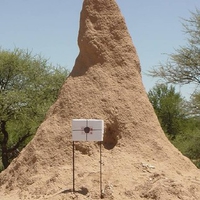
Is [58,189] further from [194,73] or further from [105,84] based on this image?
[194,73]

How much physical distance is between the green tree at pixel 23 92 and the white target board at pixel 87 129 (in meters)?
12.5

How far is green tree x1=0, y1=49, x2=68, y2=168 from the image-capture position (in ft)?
68.6

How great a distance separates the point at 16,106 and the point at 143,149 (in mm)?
13055

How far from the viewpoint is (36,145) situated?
9.08 metres

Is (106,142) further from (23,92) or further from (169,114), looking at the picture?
→ (169,114)

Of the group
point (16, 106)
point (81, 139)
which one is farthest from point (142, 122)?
point (16, 106)

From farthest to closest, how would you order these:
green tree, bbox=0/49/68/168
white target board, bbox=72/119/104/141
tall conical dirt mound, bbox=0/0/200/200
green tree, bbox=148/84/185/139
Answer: green tree, bbox=148/84/185/139
green tree, bbox=0/49/68/168
white target board, bbox=72/119/104/141
tall conical dirt mound, bbox=0/0/200/200

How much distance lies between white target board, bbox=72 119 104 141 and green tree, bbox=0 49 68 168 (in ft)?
40.9

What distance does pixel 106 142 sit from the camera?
9.16 metres

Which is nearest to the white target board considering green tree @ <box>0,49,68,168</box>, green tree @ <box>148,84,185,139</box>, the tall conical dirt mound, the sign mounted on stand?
the sign mounted on stand

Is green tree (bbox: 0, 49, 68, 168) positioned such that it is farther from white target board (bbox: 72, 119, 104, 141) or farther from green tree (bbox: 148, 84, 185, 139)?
white target board (bbox: 72, 119, 104, 141)

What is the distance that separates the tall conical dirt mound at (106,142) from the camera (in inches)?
317

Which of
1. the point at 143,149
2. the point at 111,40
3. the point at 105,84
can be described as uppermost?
the point at 111,40

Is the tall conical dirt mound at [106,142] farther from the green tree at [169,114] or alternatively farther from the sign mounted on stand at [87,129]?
the green tree at [169,114]
